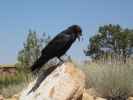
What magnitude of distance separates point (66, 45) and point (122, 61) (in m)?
5.34

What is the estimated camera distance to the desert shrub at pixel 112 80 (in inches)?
488

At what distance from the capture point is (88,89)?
506 inches

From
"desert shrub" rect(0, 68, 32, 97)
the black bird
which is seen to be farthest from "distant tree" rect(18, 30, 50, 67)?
the black bird

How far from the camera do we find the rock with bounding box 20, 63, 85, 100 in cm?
843

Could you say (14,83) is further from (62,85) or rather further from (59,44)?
(62,85)

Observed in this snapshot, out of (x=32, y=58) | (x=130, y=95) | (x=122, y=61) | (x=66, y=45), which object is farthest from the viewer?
(x=32, y=58)

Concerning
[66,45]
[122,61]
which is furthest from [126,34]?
[66,45]

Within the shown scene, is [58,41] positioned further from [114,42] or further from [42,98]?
[114,42]

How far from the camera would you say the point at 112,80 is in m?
12.6

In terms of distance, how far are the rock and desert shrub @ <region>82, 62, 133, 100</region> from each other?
3.72m

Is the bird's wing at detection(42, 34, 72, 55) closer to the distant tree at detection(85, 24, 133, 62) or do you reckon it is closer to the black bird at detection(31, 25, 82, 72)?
the black bird at detection(31, 25, 82, 72)

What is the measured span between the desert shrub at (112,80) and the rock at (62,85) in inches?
146

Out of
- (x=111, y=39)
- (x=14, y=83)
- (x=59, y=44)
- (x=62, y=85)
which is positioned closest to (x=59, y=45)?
(x=59, y=44)

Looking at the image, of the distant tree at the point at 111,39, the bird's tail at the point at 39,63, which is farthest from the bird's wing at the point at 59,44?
the distant tree at the point at 111,39
